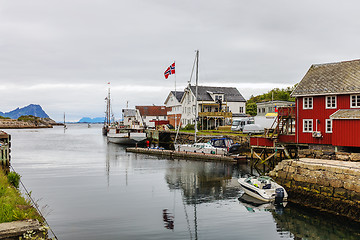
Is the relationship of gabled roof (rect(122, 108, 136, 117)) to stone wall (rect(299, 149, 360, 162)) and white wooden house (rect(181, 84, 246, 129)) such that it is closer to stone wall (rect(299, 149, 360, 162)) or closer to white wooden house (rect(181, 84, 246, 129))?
white wooden house (rect(181, 84, 246, 129))

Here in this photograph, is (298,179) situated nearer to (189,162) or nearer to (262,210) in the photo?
(262,210)

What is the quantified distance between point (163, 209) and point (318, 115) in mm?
18720

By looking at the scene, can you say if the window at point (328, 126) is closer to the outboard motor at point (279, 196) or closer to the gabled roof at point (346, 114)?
the gabled roof at point (346, 114)

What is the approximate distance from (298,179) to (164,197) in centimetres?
1035

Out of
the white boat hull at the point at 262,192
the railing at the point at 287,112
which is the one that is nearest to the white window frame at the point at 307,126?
the railing at the point at 287,112

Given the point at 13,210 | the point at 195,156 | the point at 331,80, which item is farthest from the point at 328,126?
the point at 13,210

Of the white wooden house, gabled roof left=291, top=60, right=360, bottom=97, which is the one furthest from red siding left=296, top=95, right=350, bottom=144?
the white wooden house

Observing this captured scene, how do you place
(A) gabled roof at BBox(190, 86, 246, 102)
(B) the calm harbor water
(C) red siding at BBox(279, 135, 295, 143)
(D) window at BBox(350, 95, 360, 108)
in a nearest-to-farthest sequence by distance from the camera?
(B) the calm harbor water < (D) window at BBox(350, 95, 360, 108) < (C) red siding at BBox(279, 135, 295, 143) < (A) gabled roof at BBox(190, 86, 246, 102)

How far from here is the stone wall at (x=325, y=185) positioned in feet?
67.6

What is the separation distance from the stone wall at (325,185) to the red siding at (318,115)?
713 centimetres

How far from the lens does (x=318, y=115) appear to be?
32.8 m

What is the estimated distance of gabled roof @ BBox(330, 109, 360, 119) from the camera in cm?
2812

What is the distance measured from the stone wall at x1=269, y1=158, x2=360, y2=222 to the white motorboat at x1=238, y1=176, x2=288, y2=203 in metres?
1.46

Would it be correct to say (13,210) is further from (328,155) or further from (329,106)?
(329,106)
